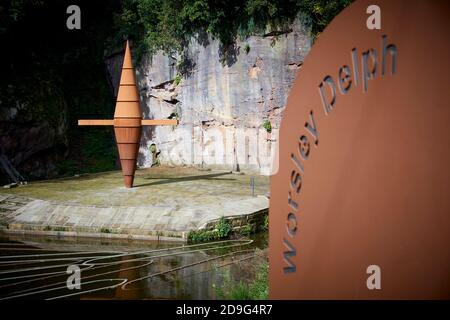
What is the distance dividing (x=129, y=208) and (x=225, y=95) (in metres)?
7.34

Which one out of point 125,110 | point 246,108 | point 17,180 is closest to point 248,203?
point 125,110

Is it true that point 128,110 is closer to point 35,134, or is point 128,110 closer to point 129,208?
point 129,208

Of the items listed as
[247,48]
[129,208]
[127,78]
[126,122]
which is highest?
[247,48]

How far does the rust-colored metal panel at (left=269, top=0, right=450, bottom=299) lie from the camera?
10.4 ft

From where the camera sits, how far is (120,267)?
34.7 feet

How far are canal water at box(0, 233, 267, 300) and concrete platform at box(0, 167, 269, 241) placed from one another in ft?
1.21

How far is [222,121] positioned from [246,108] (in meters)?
0.97

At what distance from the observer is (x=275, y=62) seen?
63.3ft

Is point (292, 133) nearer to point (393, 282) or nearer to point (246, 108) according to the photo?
point (393, 282)

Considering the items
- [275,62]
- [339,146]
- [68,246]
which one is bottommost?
[68,246]

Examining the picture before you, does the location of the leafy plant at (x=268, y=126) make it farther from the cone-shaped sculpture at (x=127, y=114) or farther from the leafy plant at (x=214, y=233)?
the leafy plant at (x=214, y=233)

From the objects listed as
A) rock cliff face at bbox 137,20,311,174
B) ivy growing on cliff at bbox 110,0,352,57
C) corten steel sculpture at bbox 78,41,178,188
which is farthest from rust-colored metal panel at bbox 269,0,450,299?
rock cliff face at bbox 137,20,311,174

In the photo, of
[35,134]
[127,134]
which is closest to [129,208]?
[127,134]

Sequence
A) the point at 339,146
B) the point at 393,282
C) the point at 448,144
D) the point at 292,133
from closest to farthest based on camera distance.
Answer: the point at 448,144 → the point at 393,282 → the point at 339,146 → the point at 292,133
